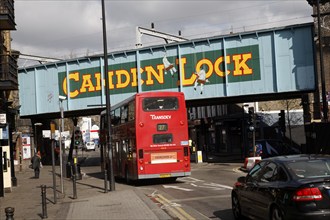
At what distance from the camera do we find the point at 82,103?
121 feet

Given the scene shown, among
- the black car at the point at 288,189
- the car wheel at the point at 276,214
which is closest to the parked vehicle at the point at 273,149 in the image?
the black car at the point at 288,189

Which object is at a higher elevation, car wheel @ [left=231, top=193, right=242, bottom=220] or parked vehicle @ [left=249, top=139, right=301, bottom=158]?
parked vehicle @ [left=249, top=139, right=301, bottom=158]

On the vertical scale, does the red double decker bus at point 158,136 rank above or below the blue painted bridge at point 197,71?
below

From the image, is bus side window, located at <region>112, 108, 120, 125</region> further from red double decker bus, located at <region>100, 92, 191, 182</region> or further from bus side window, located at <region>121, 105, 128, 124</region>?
red double decker bus, located at <region>100, 92, 191, 182</region>

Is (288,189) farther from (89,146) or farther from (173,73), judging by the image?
(89,146)

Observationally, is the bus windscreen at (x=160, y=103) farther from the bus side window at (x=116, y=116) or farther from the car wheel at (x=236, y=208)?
the car wheel at (x=236, y=208)

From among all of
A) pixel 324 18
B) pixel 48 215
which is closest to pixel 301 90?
pixel 324 18

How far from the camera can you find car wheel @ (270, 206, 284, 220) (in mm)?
8260

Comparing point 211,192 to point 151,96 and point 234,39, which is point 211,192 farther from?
point 234,39

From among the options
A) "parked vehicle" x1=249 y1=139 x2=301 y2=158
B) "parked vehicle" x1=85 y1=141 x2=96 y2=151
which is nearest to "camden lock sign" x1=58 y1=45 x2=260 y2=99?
"parked vehicle" x1=249 y1=139 x2=301 y2=158

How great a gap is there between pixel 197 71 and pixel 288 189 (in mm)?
24920

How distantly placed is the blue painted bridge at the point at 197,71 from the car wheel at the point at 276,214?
2248 centimetres

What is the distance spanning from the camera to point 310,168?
858 centimetres

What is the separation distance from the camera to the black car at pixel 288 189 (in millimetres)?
7801
